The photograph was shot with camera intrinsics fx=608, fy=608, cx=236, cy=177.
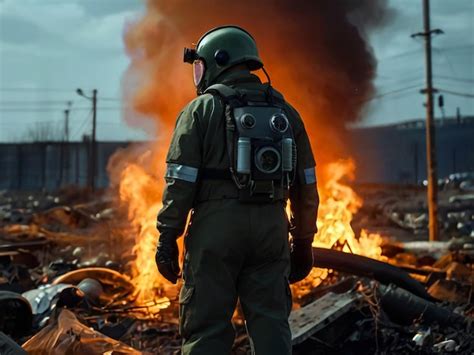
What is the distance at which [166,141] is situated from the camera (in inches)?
372

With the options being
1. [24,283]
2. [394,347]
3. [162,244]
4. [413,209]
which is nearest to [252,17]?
[24,283]

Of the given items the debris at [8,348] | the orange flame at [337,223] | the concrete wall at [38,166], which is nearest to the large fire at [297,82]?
the orange flame at [337,223]

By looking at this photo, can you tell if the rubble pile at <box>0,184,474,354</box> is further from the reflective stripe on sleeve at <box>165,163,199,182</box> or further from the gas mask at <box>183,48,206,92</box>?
the gas mask at <box>183,48,206,92</box>

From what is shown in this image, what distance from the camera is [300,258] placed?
376 centimetres

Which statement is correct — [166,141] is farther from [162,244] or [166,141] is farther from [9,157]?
[9,157]

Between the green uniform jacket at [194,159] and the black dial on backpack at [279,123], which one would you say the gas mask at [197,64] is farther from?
the black dial on backpack at [279,123]

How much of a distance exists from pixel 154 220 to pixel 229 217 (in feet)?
17.9

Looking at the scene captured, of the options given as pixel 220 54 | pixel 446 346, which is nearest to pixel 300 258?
pixel 220 54

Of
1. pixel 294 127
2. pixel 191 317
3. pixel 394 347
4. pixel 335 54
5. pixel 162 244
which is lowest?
pixel 394 347

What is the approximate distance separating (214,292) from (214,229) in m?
0.33

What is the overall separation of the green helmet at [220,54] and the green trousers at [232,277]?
86cm

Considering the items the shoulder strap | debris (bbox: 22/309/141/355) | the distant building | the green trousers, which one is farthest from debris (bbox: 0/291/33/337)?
the distant building

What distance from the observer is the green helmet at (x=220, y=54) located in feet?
11.9

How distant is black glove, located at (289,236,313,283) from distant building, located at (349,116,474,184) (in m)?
42.1
